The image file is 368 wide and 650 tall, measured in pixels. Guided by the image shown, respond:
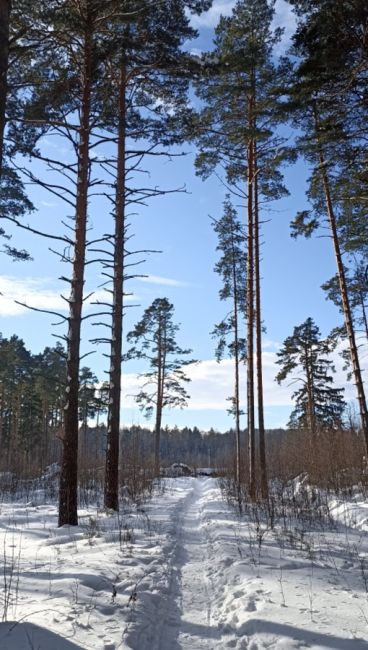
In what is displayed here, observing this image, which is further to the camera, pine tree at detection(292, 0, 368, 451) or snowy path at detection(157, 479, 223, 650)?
pine tree at detection(292, 0, 368, 451)

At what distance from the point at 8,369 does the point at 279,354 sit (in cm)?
2173

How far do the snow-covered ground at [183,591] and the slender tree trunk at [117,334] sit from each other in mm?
2049

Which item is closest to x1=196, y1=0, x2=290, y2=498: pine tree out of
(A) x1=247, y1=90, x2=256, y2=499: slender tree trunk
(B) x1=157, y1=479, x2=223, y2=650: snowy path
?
(A) x1=247, y1=90, x2=256, y2=499: slender tree trunk

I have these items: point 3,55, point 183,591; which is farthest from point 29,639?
point 3,55

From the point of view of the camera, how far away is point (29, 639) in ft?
9.73

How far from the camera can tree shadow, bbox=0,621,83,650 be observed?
291 centimetres

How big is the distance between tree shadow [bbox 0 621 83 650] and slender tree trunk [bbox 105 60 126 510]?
6646 mm

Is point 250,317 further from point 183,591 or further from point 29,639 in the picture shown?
point 29,639

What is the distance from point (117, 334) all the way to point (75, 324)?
7.24ft

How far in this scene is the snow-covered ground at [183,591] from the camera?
10.8ft

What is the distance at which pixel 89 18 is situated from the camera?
801 cm

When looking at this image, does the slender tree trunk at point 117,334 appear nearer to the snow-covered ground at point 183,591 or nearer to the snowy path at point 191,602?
the snow-covered ground at point 183,591

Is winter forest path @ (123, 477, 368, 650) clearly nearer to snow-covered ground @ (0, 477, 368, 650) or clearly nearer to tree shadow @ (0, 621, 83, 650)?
snow-covered ground @ (0, 477, 368, 650)

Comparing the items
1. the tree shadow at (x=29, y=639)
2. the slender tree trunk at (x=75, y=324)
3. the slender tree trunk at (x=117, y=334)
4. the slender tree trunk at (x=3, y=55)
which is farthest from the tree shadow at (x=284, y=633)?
the slender tree trunk at (x=117, y=334)
